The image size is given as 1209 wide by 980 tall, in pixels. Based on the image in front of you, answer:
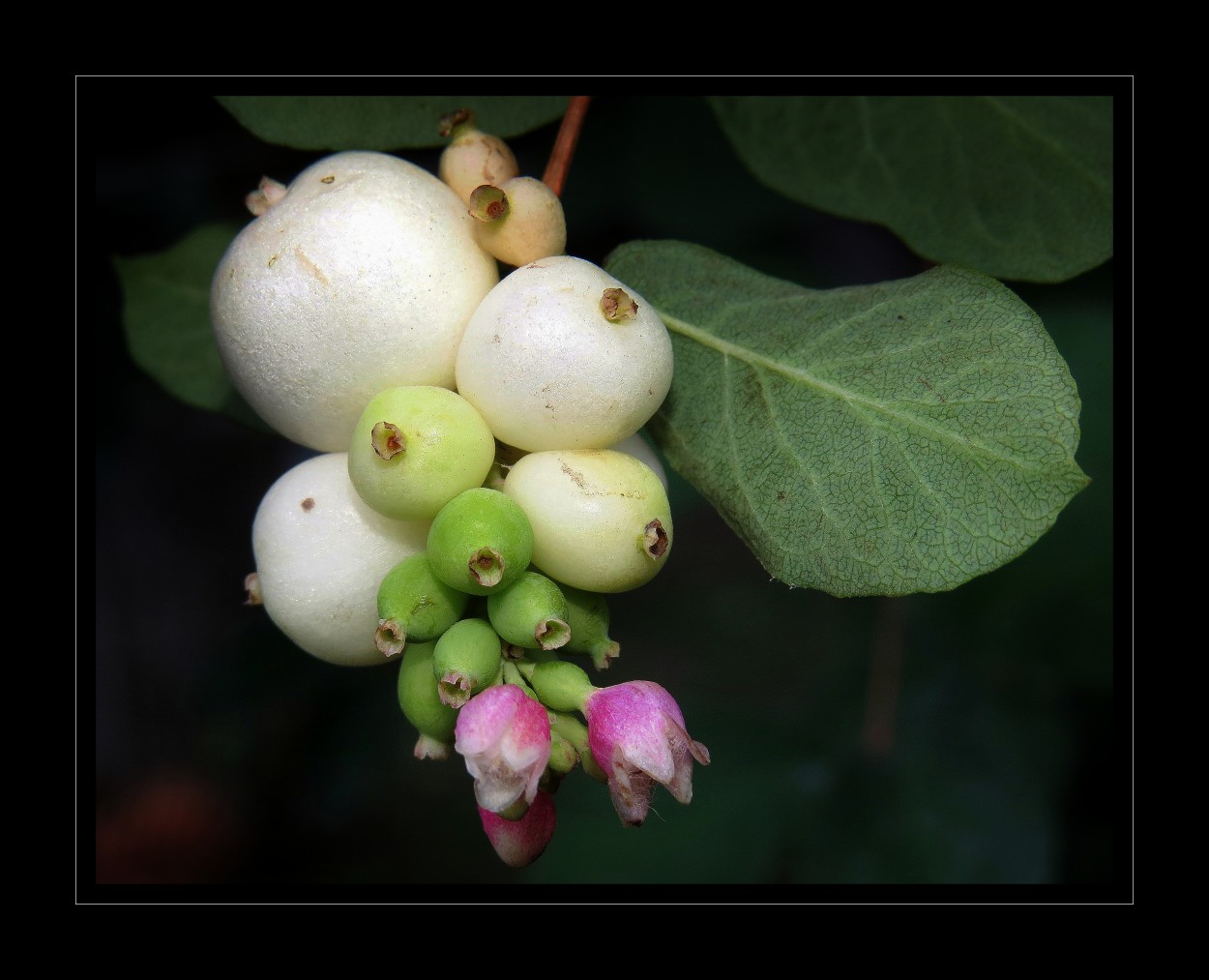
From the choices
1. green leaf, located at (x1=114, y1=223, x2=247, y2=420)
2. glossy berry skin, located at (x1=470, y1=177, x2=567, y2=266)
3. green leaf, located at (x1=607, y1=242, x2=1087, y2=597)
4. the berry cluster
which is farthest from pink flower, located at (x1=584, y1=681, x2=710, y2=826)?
green leaf, located at (x1=114, y1=223, x2=247, y2=420)

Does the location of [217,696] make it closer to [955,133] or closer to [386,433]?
[386,433]

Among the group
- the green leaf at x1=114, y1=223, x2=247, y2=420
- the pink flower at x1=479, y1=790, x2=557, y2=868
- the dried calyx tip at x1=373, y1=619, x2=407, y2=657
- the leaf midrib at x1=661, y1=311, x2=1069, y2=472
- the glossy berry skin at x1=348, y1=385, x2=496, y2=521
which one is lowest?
the green leaf at x1=114, y1=223, x2=247, y2=420

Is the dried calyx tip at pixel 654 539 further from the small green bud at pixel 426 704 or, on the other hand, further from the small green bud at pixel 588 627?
the small green bud at pixel 426 704

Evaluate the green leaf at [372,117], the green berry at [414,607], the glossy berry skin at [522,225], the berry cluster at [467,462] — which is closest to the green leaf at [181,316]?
the green leaf at [372,117]

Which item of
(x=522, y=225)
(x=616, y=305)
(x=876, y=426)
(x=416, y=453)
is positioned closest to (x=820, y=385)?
(x=876, y=426)

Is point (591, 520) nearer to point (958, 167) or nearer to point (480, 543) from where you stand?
point (480, 543)

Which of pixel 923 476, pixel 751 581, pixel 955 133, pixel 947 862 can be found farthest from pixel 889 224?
pixel 947 862

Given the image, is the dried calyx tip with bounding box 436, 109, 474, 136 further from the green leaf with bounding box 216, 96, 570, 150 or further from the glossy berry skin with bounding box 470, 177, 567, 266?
the green leaf with bounding box 216, 96, 570, 150
